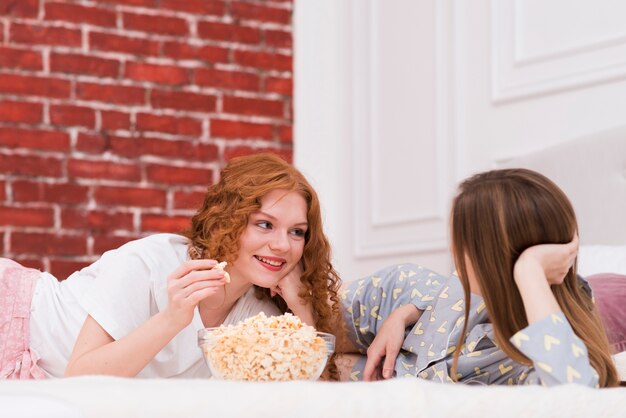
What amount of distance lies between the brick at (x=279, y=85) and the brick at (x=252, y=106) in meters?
0.04

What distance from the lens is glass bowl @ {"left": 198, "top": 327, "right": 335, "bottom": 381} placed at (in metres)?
1.42

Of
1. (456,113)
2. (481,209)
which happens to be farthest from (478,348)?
(456,113)

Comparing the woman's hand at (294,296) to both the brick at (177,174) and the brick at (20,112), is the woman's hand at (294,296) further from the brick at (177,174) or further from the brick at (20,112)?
the brick at (20,112)

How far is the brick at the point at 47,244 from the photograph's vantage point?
3283 millimetres

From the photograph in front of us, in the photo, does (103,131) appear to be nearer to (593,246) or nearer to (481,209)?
(593,246)

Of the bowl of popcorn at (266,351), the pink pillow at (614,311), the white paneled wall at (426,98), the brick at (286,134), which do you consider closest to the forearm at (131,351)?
the bowl of popcorn at (266,351)

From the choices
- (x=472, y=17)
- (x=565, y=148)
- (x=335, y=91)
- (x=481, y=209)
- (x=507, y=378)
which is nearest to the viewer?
(x=481, y=209)

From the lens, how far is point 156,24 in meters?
3.53

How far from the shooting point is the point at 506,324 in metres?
1.52

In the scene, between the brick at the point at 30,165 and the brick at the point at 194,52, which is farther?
the brick at the point at 194,52

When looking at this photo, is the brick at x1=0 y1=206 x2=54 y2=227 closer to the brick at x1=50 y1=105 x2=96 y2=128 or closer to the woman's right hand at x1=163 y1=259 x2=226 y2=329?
the brick at x1=50 y1=105 x2=96 y2=128

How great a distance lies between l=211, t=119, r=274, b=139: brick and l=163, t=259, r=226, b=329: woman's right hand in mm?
1911

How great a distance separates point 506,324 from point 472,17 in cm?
189

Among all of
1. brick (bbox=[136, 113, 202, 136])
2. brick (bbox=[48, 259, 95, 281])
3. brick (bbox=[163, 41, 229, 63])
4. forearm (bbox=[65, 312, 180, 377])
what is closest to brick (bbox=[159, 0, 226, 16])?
brick (bbox=[163, 41, 229, 63])
